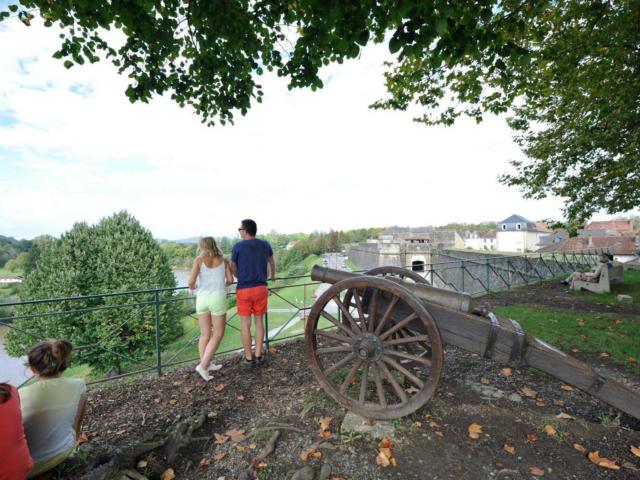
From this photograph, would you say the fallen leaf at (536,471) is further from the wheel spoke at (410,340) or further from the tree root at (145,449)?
the tree root at (145,449)

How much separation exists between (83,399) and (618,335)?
6.97 m

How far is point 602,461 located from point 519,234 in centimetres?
7420

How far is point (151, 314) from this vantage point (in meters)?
13.0

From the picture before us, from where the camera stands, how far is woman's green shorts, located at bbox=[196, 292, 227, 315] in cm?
363

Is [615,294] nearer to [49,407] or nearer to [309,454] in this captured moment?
[309,454]

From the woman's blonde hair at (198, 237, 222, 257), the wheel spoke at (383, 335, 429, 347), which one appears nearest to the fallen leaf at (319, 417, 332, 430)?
the wheel spoke at (383, 335, 429, 347)

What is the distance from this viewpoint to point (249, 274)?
3832 millimetres

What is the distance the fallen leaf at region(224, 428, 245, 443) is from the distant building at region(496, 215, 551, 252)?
71.1m

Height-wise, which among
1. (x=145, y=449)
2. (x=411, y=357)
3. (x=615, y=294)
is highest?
(x=411, y=357)

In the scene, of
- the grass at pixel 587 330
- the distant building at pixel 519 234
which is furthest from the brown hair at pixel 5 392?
the distant building at pixel 519 234

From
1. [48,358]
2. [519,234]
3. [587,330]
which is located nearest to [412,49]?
[48,358]

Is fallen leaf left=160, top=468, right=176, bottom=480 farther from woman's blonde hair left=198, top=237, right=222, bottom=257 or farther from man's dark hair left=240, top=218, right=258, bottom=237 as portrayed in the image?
man's dark hair left=240, top=218, right=258, bottom=237

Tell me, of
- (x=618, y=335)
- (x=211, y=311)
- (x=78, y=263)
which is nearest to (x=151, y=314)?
(x=78, y=263)

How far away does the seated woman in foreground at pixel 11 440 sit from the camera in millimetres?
1615
